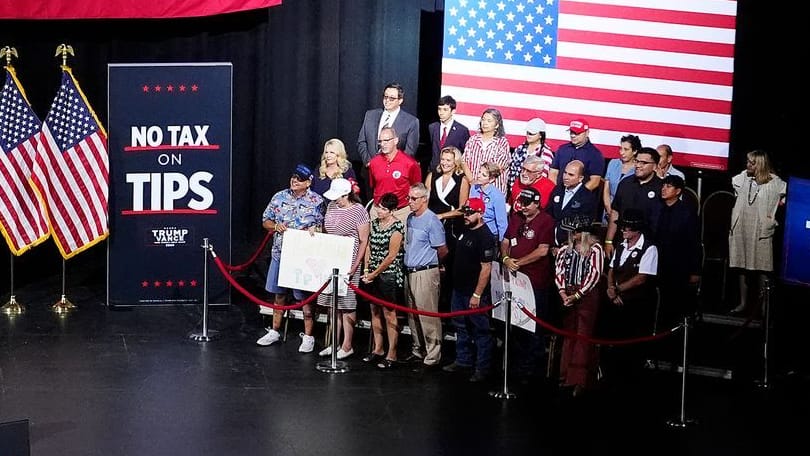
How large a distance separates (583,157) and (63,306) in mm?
5461

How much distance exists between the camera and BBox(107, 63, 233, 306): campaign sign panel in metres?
13.7

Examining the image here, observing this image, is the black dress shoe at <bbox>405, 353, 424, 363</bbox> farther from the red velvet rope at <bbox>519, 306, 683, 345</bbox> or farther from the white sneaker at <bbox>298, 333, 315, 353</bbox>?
the red velvet rope at <bbox>519, 306, 683, 345</bbox>

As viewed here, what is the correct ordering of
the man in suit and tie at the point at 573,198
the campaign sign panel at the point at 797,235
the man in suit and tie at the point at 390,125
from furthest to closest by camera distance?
the man in suit and tie at the point at 390,125 → the man in suit and tie at the point at 573,198 → the campaign sign panel at the point at 797,235

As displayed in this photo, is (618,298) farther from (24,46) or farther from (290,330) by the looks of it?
(24,46)

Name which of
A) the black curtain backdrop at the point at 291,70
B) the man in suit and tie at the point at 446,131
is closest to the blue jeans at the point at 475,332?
the man in suit and tie at the point at 446,131

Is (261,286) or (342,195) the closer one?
(342,195)

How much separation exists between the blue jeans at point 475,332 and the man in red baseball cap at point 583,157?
6.75 ft

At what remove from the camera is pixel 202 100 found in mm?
13703

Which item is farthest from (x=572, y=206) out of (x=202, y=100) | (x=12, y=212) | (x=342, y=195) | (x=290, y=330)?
(x=12, y=212)

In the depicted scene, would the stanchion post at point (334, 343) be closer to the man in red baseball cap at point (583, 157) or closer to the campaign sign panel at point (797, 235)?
the man in red baseball cap at point (583, 157)

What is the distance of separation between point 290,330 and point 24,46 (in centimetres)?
515

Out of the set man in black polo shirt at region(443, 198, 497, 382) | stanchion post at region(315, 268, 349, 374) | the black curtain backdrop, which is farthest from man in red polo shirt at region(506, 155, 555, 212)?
the black curtain backdrop

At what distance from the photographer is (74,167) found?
13.8 meters

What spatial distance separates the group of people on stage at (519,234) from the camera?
446 inches
